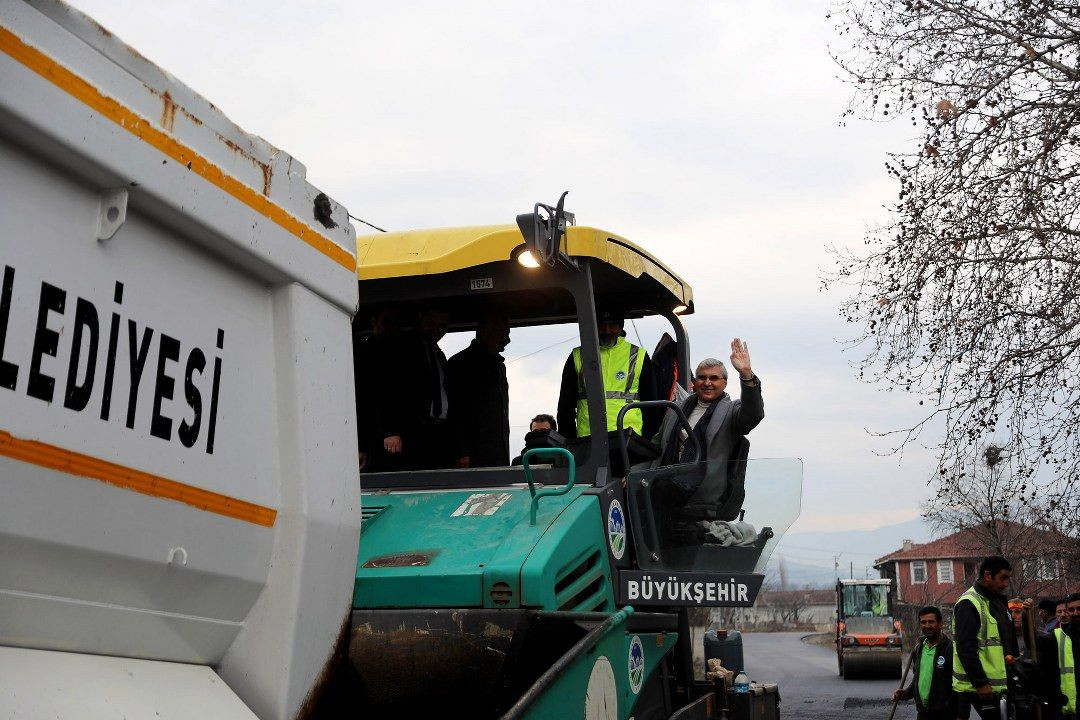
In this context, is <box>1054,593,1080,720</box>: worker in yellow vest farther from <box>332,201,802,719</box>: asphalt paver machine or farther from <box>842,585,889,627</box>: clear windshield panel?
<box>842,585,889,627</box>: clear windshield panel

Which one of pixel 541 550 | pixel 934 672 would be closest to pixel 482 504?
pixel 541 550

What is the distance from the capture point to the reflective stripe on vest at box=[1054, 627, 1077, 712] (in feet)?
30.2

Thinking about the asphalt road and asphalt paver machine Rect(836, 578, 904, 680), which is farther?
asphalt paver machine Rect(836, 578, 904, 680)

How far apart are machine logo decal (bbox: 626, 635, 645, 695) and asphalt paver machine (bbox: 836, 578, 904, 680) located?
27456mm

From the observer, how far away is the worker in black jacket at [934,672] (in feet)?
33.8

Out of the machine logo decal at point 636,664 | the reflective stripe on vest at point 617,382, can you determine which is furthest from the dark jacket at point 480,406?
the machine logo decal at point 636,664

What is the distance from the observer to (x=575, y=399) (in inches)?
219

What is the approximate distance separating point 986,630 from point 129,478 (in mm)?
8187

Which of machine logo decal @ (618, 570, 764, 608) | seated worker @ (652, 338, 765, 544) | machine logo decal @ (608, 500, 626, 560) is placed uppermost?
seated worker @ (652, 338, 765, 544)

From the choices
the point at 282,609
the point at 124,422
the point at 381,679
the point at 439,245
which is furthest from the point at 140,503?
the point at 439,245

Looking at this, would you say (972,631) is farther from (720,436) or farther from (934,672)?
(720,436)

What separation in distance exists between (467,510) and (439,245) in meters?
1.17

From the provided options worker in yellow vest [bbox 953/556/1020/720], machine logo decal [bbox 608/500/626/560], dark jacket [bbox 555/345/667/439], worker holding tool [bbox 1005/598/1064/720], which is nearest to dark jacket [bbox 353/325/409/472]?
dark jacket [bbox 555/345/667/439]

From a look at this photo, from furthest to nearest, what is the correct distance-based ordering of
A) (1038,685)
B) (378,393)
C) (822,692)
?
(822,692), (1038,685), (378,393)
